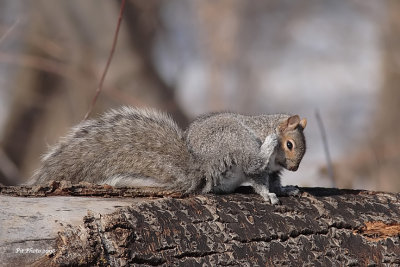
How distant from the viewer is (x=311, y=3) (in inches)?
420

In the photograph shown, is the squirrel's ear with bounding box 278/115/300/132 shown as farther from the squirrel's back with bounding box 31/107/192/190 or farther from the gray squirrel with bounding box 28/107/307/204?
the squirrel's back with bounding box 31/107/192/190

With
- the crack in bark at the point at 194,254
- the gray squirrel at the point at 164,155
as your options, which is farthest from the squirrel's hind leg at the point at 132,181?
the crack in bark at the point at 194,254

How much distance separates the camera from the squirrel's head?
8.96 ft

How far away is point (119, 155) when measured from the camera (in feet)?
7.79

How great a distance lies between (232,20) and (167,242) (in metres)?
8.11

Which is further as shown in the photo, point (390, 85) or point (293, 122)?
point (390, 85)

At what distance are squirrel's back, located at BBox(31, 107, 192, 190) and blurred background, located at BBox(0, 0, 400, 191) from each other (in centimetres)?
109

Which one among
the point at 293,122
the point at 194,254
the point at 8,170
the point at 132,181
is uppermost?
the point at 293,122

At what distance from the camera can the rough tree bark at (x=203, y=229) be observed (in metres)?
1.79

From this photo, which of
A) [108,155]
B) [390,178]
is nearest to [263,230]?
[108,155]

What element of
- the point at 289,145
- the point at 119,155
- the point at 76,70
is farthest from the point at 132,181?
the point at 76,70

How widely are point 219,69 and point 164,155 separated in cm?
691

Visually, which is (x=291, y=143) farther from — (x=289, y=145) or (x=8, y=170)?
(x=8, y=170)

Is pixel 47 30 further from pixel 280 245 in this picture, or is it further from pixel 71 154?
pixel 280 245
